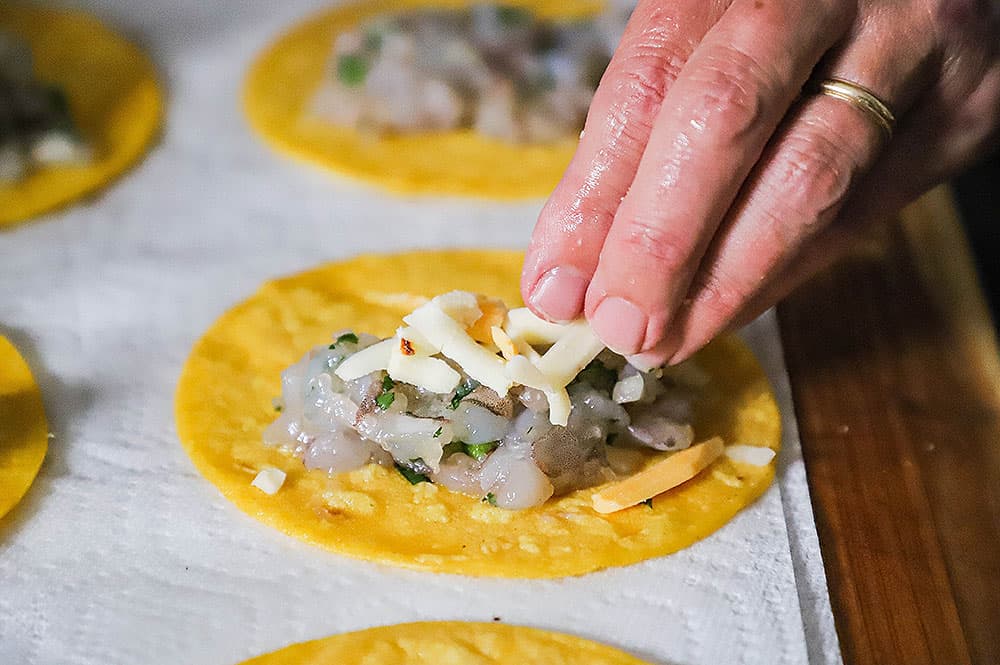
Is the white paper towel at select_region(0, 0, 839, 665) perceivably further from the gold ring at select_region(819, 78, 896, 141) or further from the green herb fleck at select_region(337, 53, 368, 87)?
the gold ring at select_region(819, 78, 896, 141)

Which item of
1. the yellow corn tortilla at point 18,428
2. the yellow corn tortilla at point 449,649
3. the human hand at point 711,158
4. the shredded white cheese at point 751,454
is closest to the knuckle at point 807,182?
the human hand at point 711,158

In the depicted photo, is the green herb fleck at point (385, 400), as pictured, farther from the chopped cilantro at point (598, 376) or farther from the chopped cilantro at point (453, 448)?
the chopped cilantro at point (598, 376)

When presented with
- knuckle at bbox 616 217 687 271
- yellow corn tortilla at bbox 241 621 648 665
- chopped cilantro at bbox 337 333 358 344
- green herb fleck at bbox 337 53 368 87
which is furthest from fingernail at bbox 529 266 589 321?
green herb fleck at bbox 337 53 368 87

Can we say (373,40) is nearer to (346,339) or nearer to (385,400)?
(346,339)

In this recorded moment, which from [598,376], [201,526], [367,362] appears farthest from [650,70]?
[201,526]

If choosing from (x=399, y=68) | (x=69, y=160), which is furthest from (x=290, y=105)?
(x=69, y=160)

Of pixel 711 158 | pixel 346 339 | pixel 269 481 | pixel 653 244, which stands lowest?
pixel 269 481
